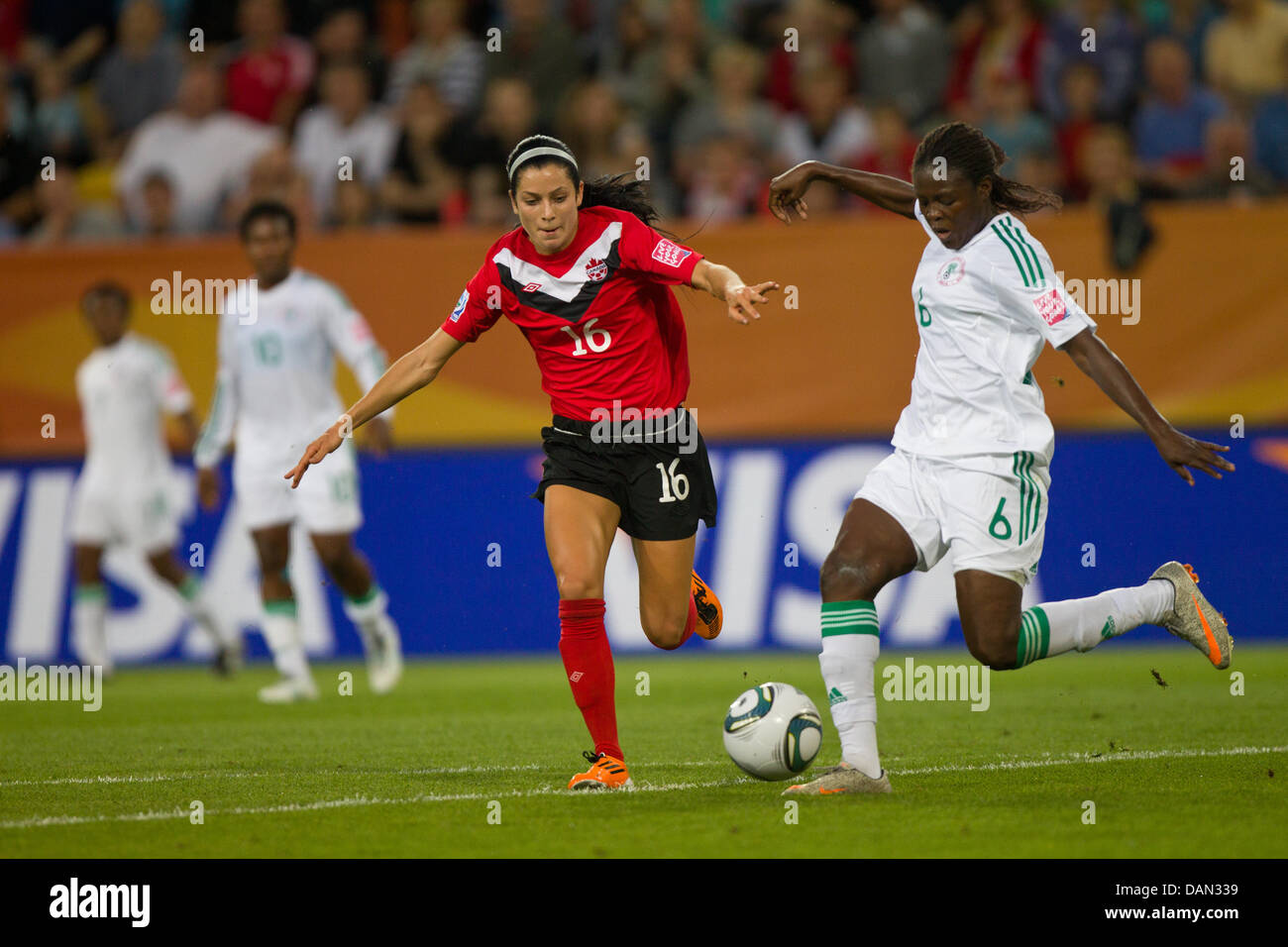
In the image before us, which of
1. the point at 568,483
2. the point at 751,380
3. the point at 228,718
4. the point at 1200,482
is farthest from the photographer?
the point at 751,380

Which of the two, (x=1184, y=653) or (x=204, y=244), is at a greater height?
(x=204, y=244)

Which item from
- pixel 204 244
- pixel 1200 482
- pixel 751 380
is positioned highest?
pixel 204 244

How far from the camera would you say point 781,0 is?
14.8 m

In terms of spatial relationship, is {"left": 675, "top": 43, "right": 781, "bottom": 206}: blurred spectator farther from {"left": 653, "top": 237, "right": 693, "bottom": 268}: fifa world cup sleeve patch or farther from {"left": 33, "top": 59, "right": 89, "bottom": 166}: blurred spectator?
{"left": 653, "top": 237, "right": 693, "bottom": 268}: fifa world cup sleeve patch

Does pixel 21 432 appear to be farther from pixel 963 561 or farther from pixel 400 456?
pixel 963 561

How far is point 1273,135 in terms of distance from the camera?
12.9 meters

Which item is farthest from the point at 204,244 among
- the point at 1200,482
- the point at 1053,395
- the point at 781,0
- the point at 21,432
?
the point at 1200,482

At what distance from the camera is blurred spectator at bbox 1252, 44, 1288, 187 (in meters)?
12.8

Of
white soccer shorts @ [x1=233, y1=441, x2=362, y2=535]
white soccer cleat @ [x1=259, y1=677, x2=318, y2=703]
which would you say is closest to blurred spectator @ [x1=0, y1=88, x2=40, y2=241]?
white soccer shorts @ [x1=233, y1=441, x2=362, y2=535]

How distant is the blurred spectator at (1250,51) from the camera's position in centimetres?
1334

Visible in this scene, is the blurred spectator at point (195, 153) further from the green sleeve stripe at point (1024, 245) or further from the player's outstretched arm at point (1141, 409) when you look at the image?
the player's outstretched arm at point (1141, 409)

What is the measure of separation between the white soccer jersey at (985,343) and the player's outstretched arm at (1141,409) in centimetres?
19

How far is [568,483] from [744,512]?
18.4ft

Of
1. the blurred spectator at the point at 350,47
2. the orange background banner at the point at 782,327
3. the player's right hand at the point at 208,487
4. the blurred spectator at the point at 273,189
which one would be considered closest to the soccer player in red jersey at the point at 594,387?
the player's right hand at the point at 208,487
